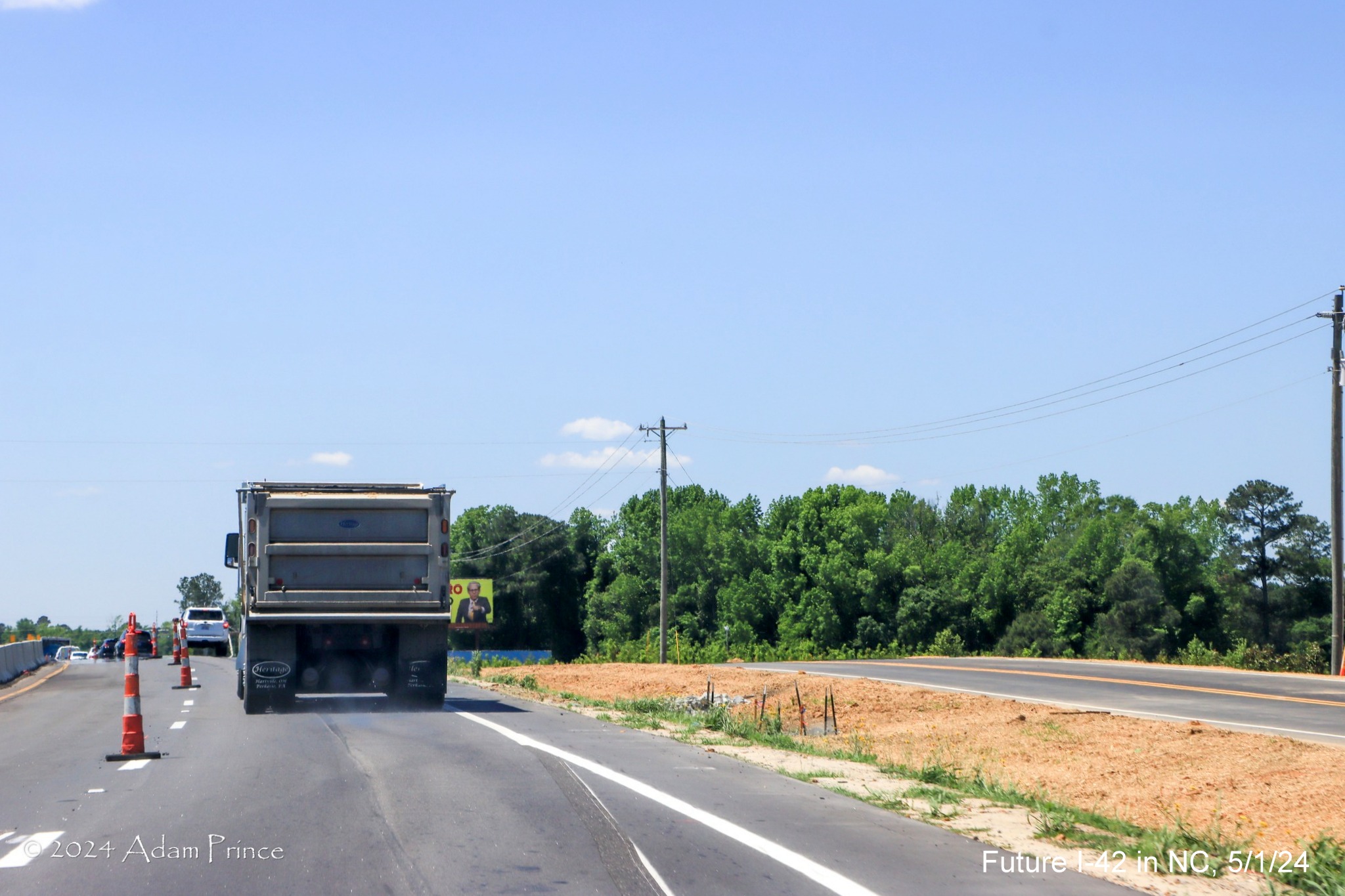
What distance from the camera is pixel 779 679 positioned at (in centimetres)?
3059

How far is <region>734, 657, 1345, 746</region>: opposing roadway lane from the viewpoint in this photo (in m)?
19.3

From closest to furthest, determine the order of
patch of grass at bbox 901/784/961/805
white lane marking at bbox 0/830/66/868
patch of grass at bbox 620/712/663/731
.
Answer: white lane marking at bbox 0/830/66/868
patch of grass at bbox 901/784/961/805
patch of grass at bbox 620/712/663/731

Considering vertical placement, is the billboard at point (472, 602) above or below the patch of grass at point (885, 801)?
below

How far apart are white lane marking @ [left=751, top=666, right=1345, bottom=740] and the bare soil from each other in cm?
96

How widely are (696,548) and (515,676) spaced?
81850 millimetres

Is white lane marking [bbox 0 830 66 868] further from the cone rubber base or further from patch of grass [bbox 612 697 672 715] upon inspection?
patch of grass [bbox 612 697 672 715]

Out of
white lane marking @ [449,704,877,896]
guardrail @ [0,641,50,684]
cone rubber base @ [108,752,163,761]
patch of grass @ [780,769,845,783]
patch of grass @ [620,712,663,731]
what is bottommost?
guardrail @ [0,641,50,684]

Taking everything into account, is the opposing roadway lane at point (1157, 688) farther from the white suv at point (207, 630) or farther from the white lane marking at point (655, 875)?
the white suv at point (207, 630)

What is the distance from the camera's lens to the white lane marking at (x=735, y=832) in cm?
702

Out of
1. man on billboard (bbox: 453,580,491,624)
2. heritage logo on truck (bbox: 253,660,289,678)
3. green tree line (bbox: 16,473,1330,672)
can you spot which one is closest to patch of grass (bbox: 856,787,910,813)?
heritage logo on truck (bbox: 253,660,289,678)

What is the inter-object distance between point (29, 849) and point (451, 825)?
8.55ft

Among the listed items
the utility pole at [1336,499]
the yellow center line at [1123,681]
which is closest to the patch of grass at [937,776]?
the yellow center line at [1123,681]

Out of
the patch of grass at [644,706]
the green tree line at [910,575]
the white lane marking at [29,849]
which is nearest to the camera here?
the white lane marking at [29,849]

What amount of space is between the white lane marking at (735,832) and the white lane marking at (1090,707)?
10038 mm
